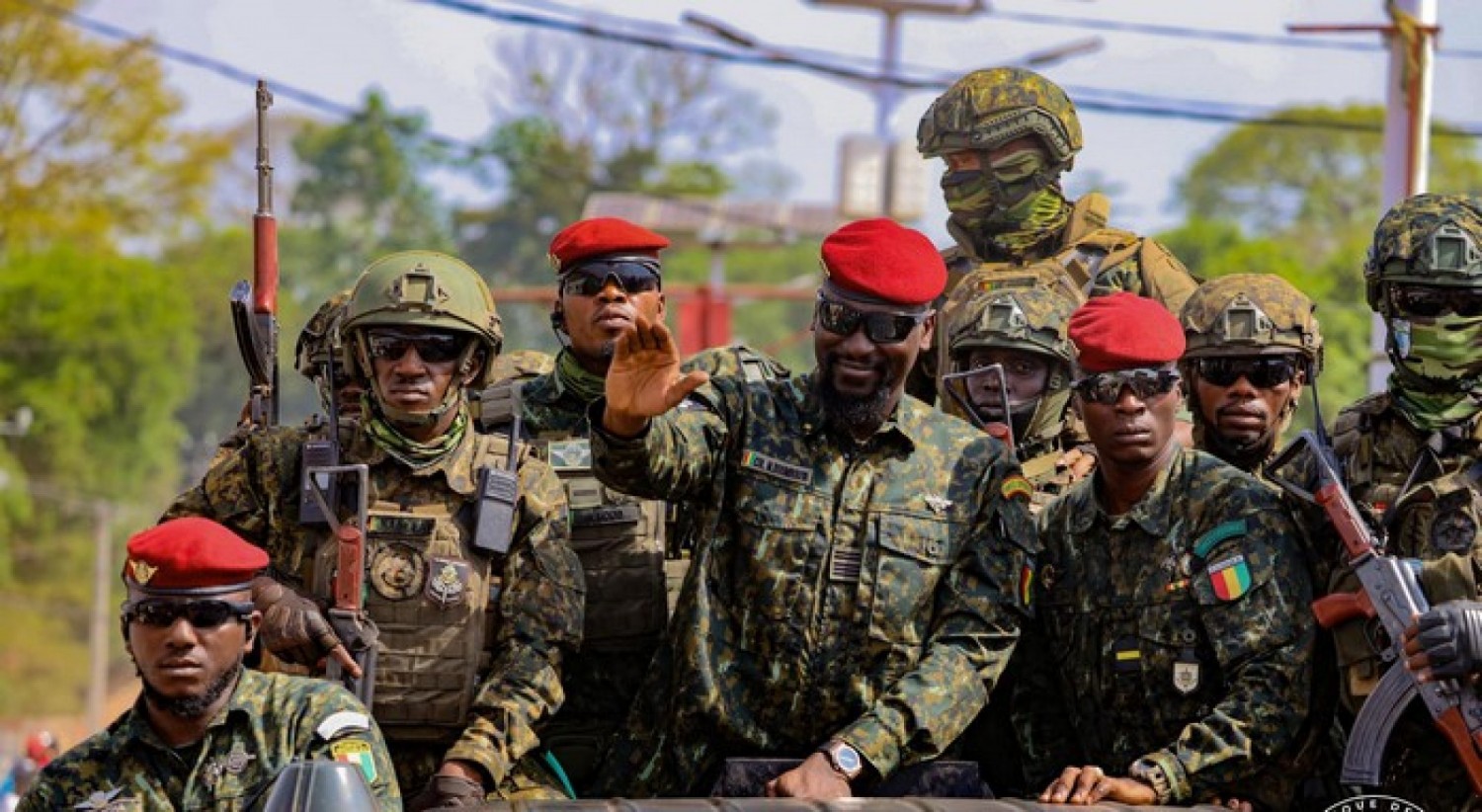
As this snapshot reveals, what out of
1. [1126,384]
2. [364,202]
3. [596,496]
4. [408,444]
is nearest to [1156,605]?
[1126,384]

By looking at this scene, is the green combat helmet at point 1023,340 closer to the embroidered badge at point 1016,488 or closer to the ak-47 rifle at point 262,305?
the embroidered badge at point 1016,488

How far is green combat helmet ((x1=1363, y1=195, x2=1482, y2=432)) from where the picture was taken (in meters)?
8.63

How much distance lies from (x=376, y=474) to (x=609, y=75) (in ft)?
195

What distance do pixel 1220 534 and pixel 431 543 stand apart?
2.26 meters

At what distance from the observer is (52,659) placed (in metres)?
45.3

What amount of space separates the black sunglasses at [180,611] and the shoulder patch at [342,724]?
0.40 metres

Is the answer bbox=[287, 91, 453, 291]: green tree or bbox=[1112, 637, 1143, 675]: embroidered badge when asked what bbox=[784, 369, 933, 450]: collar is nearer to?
bbox=[1112, 637, 1143, 675]: embroidered badge

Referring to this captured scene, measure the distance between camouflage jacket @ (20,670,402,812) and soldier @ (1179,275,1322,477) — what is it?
299 centimetres

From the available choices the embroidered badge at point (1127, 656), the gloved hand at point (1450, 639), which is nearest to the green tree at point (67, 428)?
the embroidered badge at point (1127, 656)

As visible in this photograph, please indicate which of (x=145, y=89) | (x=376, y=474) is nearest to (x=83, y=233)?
(x=145, y=89)

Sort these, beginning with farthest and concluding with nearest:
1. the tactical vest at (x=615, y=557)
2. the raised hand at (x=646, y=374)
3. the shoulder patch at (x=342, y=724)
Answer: the tactical vest at (x=615, y=557) < the shoulder patch at (x=342, y=724) < the raised hand at (x=646, y=374)

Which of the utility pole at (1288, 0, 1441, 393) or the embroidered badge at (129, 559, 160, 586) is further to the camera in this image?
the utility pole at (1288, 0, 1441, 393)

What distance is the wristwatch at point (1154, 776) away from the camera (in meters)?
8.08

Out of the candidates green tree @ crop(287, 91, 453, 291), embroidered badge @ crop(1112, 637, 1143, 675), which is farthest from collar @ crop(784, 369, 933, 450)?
green tree @ crop(287, 91, 453, 291)
